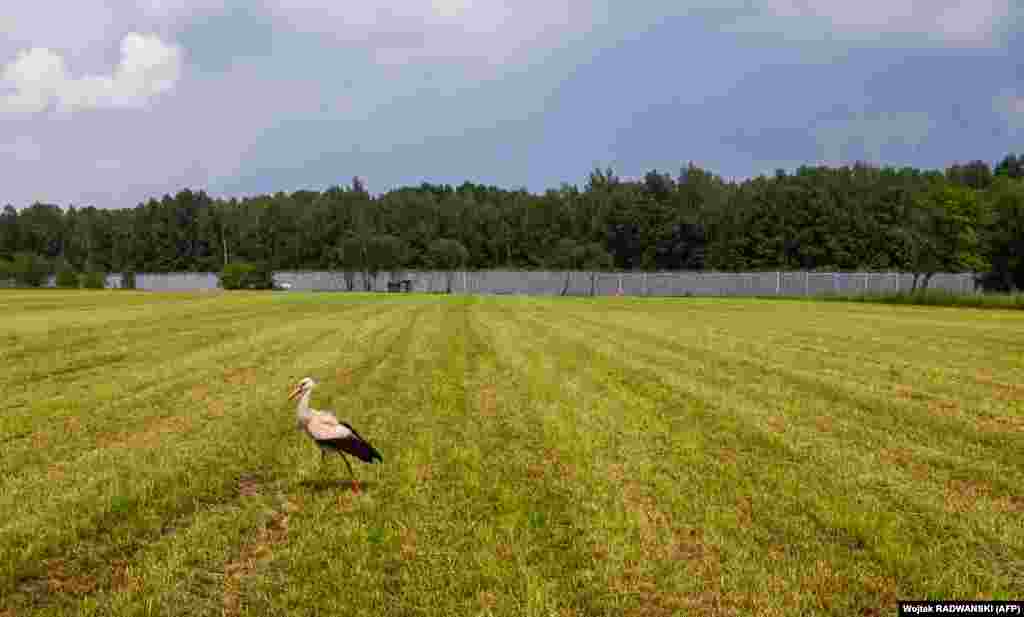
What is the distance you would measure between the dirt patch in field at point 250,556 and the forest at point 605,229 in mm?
84820

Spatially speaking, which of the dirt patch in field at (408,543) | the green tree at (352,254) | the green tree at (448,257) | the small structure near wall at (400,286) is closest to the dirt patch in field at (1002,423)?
the dirt patch in field at (408,543)

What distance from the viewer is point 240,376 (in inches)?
566

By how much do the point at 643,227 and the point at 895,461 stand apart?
101577mm

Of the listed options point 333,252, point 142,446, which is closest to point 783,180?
point 333,252

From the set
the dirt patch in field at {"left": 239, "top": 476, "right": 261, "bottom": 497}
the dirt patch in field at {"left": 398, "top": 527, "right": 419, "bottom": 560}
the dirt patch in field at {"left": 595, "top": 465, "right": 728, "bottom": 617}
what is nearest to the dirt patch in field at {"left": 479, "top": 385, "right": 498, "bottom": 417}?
the dirt patch in field at {"left": 239, "top": 476, "right": 261, "bottom": 497}

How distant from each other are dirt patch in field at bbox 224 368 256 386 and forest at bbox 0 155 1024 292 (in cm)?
8083

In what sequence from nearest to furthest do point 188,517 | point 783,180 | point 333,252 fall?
1. point 188,517
2. point 783,180
3. point 333,252

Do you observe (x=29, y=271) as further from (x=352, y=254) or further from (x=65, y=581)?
(x=65, y=581)

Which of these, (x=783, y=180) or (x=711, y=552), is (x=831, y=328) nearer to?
(x=711, y=552)

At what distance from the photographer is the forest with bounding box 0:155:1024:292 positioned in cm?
7694

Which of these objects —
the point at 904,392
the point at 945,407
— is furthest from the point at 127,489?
the point at 904,392

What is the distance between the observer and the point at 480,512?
6469 mm

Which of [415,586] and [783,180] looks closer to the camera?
[415,586]

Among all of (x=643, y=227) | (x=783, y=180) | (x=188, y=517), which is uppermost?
(x=783, y=180)
